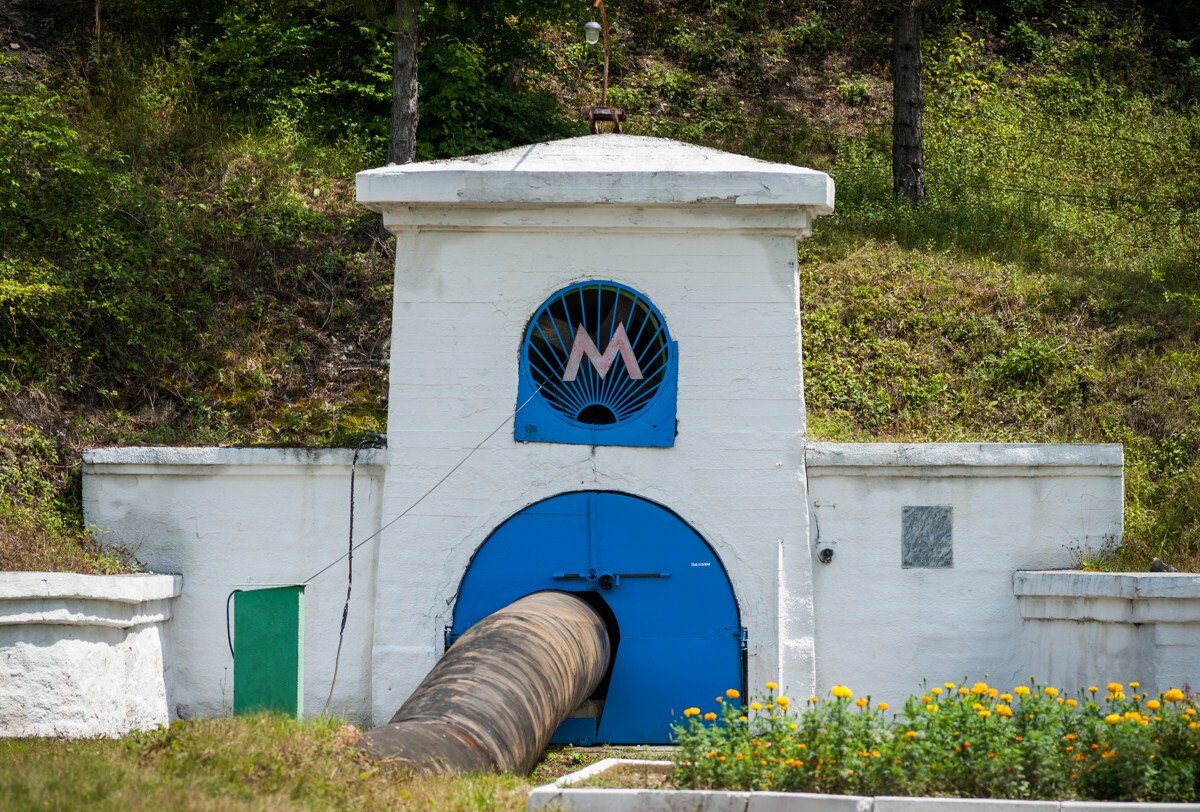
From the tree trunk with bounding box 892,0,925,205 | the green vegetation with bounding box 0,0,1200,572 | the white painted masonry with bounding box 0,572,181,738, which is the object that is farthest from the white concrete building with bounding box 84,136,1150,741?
the tree trunk with bounding box 892,0,925,205

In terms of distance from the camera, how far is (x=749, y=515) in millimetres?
8688

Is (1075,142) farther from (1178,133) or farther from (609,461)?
(609,461)

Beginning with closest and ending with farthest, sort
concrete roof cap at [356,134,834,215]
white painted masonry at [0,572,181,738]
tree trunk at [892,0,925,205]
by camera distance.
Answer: white painted masonry at [0,572,181,738]
concrete roof cap at [356,134,834,215]
tree trunk at [892,0,925,205]

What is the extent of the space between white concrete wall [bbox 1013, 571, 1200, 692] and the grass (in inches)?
167

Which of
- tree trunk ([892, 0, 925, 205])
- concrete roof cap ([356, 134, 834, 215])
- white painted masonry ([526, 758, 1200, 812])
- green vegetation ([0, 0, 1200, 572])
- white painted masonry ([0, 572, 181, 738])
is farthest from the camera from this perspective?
tree trunk ([892, 0, 925, 205])

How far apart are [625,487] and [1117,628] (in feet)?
10.4

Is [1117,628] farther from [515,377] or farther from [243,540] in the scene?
[243,540]

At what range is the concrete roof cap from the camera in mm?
8508

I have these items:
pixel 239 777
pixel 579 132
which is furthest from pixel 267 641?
pixel 579 132

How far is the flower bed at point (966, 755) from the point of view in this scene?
571 cm

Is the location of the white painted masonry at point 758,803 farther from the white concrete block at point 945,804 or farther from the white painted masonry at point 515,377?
the white painted masonry at point 515,377

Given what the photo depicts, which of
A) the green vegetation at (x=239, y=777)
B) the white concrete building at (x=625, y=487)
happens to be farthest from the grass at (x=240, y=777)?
the white concrete building at (x=625, y=487)

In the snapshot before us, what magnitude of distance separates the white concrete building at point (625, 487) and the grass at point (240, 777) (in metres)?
2.95

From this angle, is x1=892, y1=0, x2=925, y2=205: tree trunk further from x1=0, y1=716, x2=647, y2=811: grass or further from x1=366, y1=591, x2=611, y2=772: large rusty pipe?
x1=0, y1=716, x2=647, y2=811: grass
